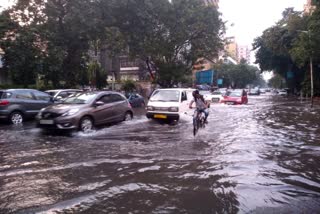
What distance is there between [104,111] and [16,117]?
4.53 metres

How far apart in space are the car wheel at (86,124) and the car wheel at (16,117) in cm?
454

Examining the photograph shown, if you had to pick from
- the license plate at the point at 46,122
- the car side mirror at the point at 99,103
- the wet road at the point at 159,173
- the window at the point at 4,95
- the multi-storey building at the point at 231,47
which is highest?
the multi-storey building at the point at 231,47

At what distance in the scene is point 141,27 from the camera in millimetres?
29469

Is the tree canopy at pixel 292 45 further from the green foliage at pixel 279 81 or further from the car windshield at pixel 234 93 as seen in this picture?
the green foliage at pixel 279 81

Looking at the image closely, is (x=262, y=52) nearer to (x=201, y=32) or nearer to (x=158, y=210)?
(x=201, y=32)

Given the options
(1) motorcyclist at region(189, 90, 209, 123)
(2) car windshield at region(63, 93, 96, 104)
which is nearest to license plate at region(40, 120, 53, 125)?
(2) car windshield at region(63, 93, 96, 104)

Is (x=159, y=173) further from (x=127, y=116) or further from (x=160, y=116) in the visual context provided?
(x=160, y=116)

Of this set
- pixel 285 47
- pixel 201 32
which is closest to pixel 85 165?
pixel 201 32

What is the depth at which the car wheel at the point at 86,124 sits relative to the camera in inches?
505

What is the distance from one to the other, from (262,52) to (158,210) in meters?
54.5

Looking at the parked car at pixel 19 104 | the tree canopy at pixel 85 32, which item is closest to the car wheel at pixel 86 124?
the parked car at pixel 19 104

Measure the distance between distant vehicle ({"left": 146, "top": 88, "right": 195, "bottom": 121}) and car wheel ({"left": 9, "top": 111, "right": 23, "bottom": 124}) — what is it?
5683mm

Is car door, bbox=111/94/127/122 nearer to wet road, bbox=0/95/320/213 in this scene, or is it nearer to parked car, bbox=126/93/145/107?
wet road, bbox=0/95/320/213

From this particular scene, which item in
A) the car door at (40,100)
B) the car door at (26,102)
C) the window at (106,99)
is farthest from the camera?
the car door at (40,100)
